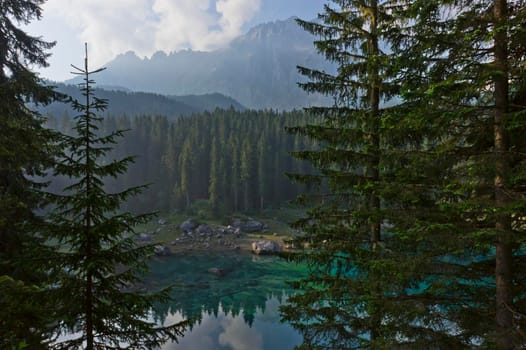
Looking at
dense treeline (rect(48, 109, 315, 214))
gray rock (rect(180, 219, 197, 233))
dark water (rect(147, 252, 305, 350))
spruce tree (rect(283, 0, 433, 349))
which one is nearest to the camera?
spruce tree (rect(283, 0, 433, 349))

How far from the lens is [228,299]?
29578 millimetres

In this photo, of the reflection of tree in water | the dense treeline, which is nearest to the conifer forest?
the reflection of tree in water

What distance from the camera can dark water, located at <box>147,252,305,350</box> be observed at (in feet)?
75.4

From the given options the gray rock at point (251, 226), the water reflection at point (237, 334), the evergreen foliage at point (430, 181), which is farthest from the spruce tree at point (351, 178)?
the gray rock at point (251, 226)

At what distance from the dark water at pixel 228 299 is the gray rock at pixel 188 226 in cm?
1170

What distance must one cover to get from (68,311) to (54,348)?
58 centimetres

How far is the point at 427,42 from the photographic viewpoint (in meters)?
5.29

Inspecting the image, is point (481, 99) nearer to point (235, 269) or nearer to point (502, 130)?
point (502, 130)

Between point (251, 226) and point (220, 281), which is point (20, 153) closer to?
point (220, 281)

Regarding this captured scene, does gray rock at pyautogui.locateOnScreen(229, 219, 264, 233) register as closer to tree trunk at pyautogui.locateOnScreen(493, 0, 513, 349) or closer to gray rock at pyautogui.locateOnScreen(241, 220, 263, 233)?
gray rock at pyautogui.locateOnScreen(241, 220, 263, 233)

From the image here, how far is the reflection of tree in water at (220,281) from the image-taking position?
28062mm

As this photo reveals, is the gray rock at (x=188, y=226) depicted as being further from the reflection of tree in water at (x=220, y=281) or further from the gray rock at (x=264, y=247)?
the gray rock at (x=264, y=247)

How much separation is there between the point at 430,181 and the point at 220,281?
31.8m

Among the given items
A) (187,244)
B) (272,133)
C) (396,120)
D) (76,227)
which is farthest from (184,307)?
(272,133)
